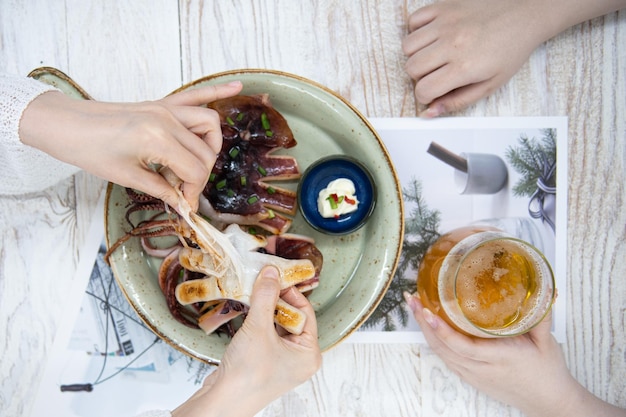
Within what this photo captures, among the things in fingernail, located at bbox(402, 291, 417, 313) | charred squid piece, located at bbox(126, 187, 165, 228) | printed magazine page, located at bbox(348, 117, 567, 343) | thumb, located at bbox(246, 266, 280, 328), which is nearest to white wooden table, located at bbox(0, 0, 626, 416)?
printed magazine page, located at bbox(348, 117, 567, 343)

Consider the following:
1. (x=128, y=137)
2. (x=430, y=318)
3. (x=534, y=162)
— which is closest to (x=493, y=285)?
(x=430, y=318)

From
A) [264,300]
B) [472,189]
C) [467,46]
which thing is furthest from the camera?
[472,189]

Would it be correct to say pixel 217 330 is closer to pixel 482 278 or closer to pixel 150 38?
pixel 482 278

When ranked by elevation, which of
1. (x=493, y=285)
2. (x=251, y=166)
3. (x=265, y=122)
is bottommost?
(x=493, y=285)

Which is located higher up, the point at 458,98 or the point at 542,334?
the point at 458,98

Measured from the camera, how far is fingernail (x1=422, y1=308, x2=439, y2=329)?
1.42 meters

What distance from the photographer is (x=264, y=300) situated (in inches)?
47.8

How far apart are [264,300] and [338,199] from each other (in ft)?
1.20

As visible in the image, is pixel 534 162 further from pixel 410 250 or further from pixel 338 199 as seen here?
pixel 338 199

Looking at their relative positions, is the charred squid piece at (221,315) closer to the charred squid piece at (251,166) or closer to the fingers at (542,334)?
the charred squid piece at (251,166)

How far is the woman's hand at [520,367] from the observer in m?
1.40

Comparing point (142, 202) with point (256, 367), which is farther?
point (142, 202)

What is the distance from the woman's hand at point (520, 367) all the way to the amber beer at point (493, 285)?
0.11m

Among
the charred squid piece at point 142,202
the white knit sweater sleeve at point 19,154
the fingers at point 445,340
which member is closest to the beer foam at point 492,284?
the fingers at point 445,340
